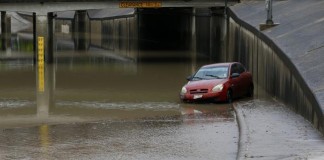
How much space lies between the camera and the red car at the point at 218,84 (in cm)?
2744

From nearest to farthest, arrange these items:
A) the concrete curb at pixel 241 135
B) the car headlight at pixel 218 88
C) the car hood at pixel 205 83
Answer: the concrete curb at pixel 241 135
the car headlight at pixel 218 88
the car hood at pixel 205 83

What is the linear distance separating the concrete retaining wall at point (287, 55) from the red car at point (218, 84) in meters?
1.05

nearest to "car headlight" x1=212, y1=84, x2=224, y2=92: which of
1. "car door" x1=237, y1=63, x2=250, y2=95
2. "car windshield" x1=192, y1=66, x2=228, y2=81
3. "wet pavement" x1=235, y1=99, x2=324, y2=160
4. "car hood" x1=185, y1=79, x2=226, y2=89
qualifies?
"car hood" x1=185, y1=79, x2=226, y2=89

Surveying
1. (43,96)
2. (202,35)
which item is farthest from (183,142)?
(202,35)

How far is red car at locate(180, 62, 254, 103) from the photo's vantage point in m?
27.4

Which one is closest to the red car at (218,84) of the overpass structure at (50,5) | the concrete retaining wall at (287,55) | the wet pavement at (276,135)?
the concrete retaining wall at (287,55)

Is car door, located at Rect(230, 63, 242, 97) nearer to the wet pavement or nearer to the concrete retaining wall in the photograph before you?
the concrete retaining wall

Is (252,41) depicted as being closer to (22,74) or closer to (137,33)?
(22,74)

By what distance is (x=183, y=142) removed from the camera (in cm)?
1759

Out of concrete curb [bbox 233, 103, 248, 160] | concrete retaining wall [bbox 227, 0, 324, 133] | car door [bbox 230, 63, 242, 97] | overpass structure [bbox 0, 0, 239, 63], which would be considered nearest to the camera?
concrete curb [bbox 233, 103, 248, 160]

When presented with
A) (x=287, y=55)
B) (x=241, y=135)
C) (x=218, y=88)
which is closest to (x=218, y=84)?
(x=218, y=88)

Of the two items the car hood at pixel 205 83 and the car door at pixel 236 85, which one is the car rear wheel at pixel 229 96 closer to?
the car door at pixel 236 85

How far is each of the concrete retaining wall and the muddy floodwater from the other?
6.31 ft

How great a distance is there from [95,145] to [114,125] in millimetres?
4258
